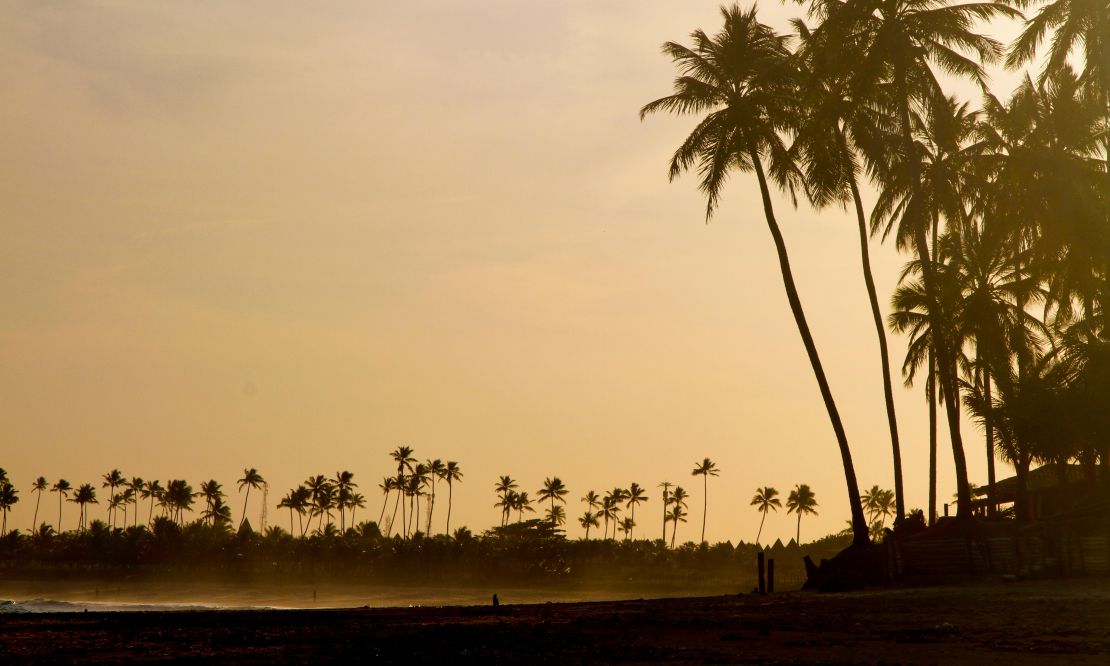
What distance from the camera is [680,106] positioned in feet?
143

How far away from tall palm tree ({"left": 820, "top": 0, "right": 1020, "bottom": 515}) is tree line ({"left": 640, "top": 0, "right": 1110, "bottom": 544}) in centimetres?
6

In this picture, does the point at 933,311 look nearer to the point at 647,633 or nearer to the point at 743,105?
the point at 743,105

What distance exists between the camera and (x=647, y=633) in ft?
77.3

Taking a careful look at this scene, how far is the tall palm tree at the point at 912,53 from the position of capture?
40.8m

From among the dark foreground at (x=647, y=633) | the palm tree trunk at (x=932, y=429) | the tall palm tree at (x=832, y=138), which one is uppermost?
the tall palm tree at (x=832, y=138)

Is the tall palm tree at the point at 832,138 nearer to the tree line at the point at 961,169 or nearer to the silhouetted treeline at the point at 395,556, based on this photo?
the tree line at the point at 961,169

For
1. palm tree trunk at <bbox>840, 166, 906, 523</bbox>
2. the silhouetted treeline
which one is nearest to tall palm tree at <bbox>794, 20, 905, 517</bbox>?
palm tree trunk at <bbox>840, 166, 906, 523</bbox>

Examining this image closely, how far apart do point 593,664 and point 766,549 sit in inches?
4347

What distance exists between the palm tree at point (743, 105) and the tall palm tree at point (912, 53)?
1983mm

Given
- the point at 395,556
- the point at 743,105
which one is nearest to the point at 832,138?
the point at 743,105

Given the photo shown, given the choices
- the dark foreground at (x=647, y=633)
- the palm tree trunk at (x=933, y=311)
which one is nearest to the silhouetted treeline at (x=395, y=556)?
the palm tree trunk at (x=933, y=311)

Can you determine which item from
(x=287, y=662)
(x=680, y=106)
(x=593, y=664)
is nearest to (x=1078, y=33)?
(x=680, y=106)

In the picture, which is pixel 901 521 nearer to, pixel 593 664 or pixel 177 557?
pixel 593 664

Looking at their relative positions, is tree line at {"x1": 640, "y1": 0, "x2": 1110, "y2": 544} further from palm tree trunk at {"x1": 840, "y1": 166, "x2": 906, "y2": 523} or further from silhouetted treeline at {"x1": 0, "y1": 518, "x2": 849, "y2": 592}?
silhouetted treeline at {"x1": 0, "y1": 518, "x2": 849, "y2": 592}
